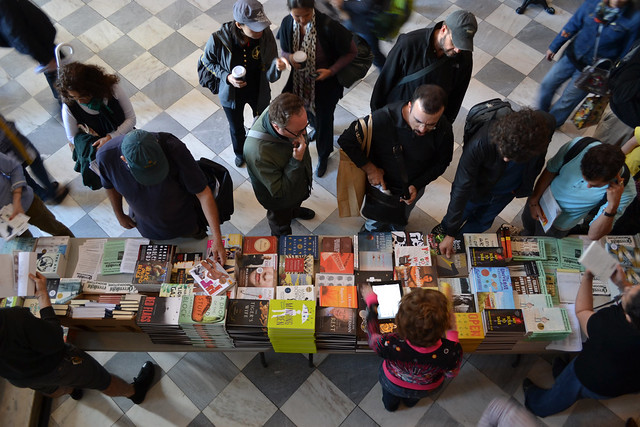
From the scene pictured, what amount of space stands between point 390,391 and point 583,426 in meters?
1.63

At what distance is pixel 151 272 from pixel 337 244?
1300 millimetres

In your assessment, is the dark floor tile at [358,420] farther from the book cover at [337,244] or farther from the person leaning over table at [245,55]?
the person leaning over table at [245,55]

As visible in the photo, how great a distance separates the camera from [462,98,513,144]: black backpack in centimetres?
298

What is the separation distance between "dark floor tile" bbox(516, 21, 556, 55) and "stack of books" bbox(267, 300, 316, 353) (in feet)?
15.6

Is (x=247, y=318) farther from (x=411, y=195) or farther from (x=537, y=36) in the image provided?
(x=537, y=36)

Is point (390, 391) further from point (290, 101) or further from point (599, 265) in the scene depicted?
point (290, 101)

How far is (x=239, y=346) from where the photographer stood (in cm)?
312

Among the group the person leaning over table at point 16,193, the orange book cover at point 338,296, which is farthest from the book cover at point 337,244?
the person leaning over table at point 16,193

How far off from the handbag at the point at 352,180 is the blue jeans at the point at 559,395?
1.83m

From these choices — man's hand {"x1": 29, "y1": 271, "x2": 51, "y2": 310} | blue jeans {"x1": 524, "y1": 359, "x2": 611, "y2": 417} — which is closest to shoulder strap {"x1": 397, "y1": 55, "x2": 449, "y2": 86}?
blue jeans {"x1": 524, "y1": 359, "x2": 611, "y2": 417}

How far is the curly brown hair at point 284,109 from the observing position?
2.72m

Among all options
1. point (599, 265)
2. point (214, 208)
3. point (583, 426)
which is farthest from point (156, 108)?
point (583, 426)

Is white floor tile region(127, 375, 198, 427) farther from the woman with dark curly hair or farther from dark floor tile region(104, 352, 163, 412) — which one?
the woman with dark curly hair

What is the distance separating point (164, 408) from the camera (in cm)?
353
